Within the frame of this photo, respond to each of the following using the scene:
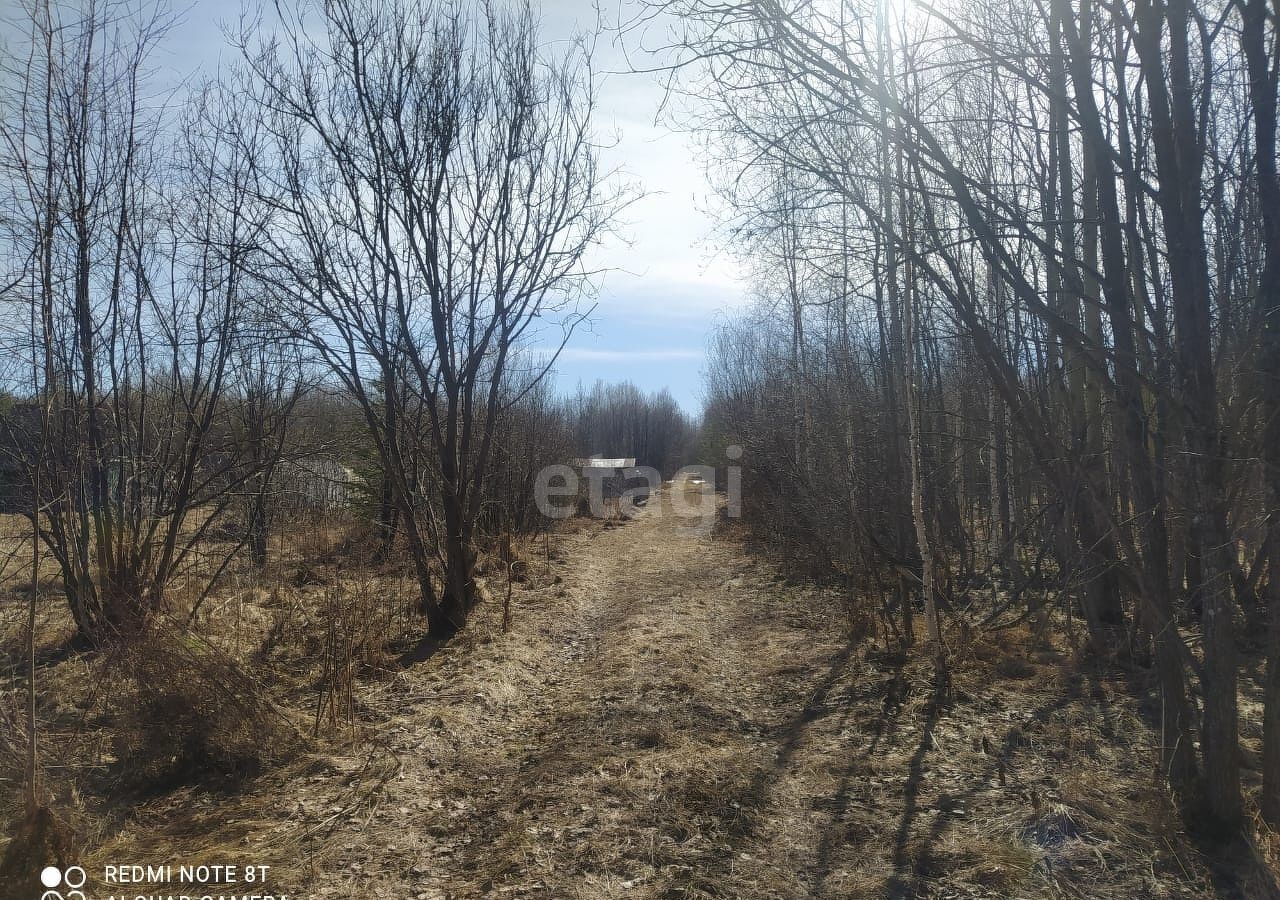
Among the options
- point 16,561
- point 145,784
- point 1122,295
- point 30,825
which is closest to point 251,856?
point 30,825

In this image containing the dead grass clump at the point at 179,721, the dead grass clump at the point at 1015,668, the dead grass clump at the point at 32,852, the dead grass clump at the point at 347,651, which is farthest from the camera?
the dead grass clump at the point at 1015,668

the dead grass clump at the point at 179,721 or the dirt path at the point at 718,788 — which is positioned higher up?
the dead grass clump at the point at 179,721

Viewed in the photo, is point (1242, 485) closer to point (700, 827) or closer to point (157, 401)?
point (700, 827)

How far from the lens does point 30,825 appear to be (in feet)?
9.52

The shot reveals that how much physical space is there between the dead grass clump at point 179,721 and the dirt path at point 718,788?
507 mm

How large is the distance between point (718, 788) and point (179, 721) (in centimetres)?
298

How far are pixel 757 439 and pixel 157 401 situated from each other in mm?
11145

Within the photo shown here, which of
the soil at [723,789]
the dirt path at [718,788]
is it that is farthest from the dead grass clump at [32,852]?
the dirt path at [718,788]

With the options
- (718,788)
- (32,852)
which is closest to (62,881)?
(32,852)

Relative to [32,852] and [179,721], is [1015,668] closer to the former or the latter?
[179,721]

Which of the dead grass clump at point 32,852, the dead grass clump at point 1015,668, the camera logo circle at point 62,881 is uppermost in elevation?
the dead grass clump at point 32,852

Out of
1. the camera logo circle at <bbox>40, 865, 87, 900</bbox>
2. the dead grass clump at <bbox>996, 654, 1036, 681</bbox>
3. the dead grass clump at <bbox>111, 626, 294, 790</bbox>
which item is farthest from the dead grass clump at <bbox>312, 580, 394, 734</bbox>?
the dead grass clump at <bbox>996, 654, 1036, 681</bbox>

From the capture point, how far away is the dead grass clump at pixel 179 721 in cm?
407

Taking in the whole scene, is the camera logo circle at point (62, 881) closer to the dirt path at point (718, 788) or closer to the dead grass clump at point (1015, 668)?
the dirt path at point (718, 788)
